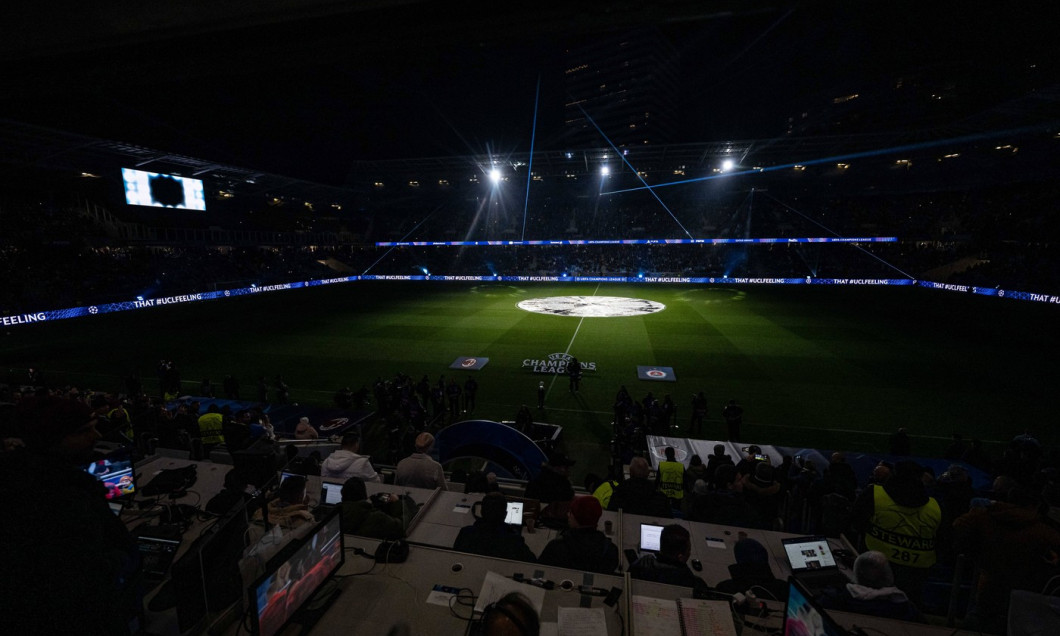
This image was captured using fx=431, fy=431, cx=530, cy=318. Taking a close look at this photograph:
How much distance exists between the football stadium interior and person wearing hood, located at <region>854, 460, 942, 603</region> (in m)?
0.04

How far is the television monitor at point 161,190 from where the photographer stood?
116ft

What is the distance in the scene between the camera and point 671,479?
26.0 feet

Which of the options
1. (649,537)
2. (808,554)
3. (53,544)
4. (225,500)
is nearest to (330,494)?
(225,500)

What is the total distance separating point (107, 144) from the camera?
29.1m

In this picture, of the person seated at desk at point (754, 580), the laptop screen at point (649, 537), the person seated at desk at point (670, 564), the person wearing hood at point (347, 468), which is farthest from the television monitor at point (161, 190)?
the person seated at desk at point (754, 580)

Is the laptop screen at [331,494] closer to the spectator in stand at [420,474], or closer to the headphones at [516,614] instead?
the spectator in stand at [420,474]

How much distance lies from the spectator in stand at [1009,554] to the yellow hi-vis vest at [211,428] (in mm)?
12903

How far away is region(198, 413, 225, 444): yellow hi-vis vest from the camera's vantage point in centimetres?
993

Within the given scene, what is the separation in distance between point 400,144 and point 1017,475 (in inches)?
1825

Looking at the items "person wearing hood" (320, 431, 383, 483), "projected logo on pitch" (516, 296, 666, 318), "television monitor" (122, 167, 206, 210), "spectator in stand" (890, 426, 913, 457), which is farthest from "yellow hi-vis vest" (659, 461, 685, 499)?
"television monitor" (122, 167, 206, 210)

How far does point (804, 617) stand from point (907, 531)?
377 centimetres

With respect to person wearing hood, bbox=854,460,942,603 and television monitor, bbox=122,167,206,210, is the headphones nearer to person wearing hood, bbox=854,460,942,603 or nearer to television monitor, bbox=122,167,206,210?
person wearing hood, bbox=854,460,942,603

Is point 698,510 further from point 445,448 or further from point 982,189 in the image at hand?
point 982,189

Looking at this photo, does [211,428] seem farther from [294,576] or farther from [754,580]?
[754,580]
